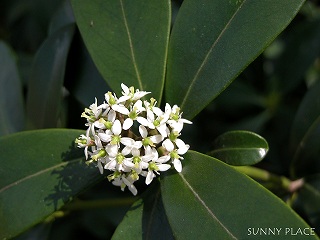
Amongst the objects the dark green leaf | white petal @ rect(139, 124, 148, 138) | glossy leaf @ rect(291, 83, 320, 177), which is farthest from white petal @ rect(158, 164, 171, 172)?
the dark green leaf

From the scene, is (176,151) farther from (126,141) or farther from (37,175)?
(37,175)

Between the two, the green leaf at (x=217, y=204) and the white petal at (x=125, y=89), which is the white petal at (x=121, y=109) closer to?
the white petal at (x=125, y=89)

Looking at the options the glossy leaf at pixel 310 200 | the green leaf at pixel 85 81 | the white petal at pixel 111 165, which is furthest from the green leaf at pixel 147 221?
the glossy leaf at pixel 310 200

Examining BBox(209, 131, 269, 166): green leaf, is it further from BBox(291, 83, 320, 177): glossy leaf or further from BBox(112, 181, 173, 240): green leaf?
BBox(291, 83, 320, 177): glossy leaf

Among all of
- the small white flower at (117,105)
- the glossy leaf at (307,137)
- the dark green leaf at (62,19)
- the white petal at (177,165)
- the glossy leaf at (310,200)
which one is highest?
the dark green leaf at (62,19)

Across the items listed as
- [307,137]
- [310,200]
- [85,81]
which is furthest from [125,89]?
[310,200]

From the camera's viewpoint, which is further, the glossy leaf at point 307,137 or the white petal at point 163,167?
the glossy leaf at point 307,137

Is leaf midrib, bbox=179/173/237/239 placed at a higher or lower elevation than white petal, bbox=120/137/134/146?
lower
